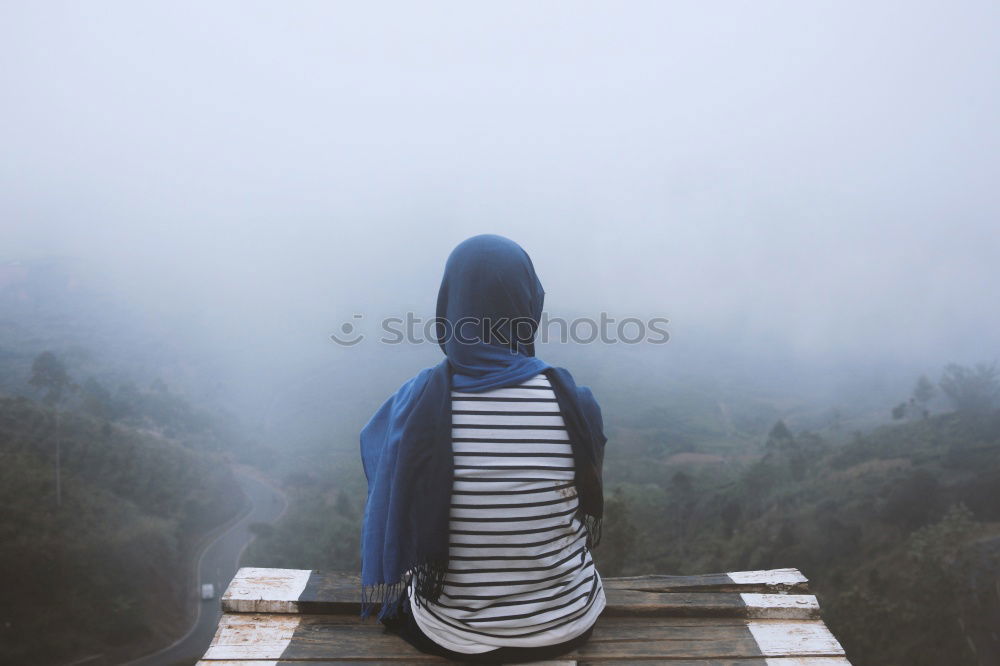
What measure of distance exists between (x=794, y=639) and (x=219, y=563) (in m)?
11.8

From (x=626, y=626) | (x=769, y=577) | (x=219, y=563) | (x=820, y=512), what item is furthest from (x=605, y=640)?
(x=219, y=563)

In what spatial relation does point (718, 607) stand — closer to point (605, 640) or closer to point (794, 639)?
point (794, 639)

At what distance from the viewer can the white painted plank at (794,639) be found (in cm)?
181

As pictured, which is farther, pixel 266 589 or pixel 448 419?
pixel 266 589

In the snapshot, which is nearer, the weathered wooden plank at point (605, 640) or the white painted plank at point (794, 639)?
the weathered wooden plank at point (605, 640)

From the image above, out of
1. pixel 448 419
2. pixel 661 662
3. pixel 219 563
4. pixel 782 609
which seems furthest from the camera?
pixel 219 563

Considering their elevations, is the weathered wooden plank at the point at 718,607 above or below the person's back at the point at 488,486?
below

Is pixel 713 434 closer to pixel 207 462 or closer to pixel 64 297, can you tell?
pixel 207 462

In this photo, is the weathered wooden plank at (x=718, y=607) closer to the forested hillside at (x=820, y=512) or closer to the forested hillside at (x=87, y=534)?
the forested hillside at (x=820, y=512)

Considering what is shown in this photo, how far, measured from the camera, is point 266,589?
2018mm

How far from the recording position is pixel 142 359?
1448 centimetres

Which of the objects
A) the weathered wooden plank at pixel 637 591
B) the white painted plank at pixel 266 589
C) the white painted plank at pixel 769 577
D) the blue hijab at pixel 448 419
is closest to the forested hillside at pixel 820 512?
the white painted plank at pixel 769 577

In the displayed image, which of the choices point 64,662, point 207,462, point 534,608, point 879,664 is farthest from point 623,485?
point 534,608

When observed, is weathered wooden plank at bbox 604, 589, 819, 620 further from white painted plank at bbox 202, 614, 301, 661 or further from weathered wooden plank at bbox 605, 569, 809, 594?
white painted plank at bbox 202, 614, 301, 661
